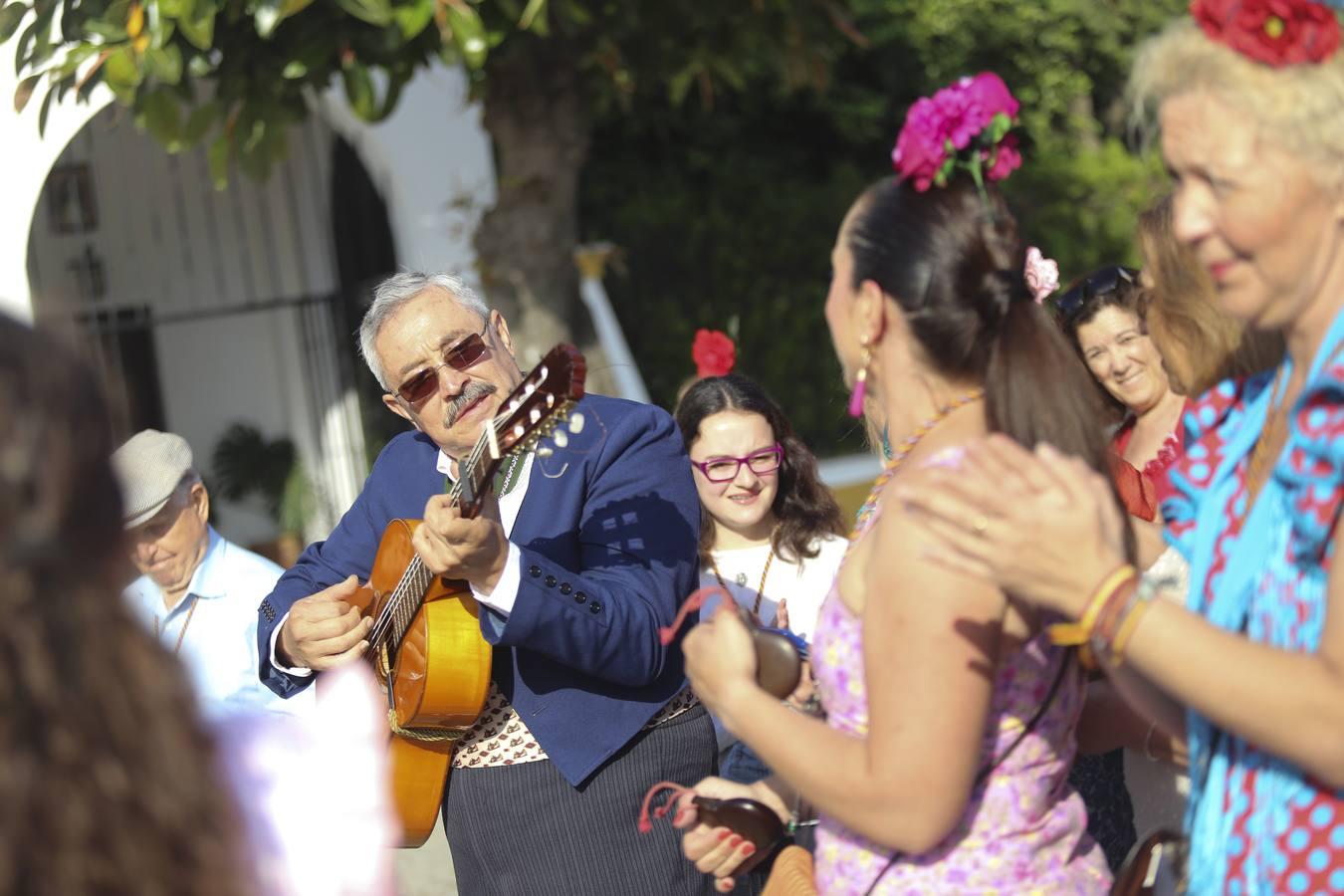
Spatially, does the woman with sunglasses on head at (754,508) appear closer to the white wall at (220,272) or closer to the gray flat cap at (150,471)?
the gray flat cap at (150,471)

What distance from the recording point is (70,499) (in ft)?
3.32

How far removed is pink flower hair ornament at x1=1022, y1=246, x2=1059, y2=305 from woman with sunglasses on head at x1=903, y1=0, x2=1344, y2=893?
41 cm

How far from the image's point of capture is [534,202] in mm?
7223

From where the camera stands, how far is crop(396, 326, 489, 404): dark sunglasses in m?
2.99

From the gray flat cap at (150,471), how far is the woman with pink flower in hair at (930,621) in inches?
102

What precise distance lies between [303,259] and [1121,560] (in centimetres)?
895

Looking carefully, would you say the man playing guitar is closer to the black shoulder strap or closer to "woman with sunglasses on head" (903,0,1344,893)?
the black shoulder strap

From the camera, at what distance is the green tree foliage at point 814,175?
11109 mm

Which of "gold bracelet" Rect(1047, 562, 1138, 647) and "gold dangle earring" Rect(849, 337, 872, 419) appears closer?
"gold bracelet" Rect(1047, 562, 1138, 647)

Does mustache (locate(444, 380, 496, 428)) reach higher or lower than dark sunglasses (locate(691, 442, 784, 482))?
higher

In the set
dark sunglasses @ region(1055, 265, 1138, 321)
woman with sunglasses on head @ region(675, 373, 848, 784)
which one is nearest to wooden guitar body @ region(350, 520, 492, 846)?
woman with sunglasses on head @ region(675, 373, 848, 784)

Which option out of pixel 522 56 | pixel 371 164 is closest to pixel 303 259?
pixel 371 164

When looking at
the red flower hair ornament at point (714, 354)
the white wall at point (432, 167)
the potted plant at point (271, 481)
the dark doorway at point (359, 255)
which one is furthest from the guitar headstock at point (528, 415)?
the potted plant at point (271, 481)

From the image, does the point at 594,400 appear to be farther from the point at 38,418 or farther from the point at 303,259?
the point at 303,259
